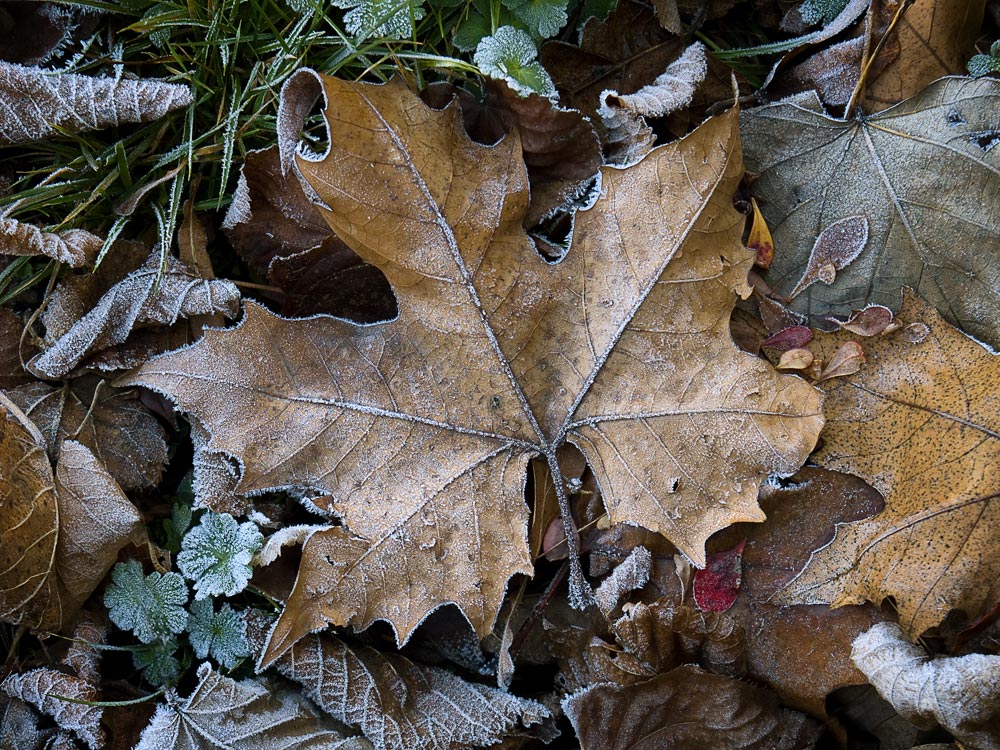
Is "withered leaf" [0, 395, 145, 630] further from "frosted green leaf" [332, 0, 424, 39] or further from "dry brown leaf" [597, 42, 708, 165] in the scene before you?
"dry brown leaf" [597, 42, 708, 165]

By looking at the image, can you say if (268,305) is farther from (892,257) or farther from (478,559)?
(892,257)

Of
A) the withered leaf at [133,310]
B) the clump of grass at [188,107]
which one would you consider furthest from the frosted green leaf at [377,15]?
the withered leaf at [133,310]

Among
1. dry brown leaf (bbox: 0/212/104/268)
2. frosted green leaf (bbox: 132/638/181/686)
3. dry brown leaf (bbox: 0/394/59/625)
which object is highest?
dry brown leaf (bbox: 0/212/104/268)

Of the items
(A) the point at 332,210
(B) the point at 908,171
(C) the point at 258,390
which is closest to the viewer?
(A) the point at 332,210

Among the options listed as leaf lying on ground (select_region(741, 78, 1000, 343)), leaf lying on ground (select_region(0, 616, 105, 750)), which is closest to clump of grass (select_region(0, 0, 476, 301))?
leaf lying on ground (select_region(741, 78, 1000, 343))

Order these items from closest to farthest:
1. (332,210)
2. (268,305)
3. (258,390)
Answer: (332,210) < (258,390) < (268,305)

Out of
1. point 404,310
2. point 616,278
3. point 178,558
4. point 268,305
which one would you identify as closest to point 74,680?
point 178,558

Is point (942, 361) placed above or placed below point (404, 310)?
below
